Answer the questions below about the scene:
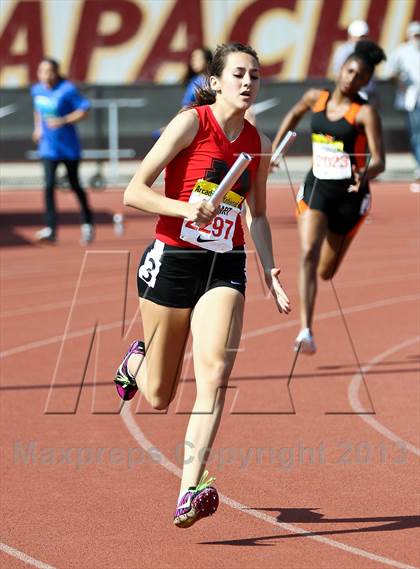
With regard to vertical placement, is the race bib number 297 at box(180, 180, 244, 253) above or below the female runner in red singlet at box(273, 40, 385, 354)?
above

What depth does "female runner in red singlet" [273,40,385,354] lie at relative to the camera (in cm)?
952

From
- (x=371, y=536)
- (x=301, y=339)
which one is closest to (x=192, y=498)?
(x=371, y=536)

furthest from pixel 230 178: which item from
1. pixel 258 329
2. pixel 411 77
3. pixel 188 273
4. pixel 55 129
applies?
pixel 411 77

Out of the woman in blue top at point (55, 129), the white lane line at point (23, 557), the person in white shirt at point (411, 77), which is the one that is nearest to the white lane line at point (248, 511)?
the white lane line at point (23, 557)

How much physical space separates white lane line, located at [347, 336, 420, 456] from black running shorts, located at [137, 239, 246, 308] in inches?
73.0

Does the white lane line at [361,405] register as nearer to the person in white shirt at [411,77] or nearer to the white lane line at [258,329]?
the white lane line at [258,329]

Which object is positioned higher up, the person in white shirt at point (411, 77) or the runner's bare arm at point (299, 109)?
the runner's bare arm at point (299, 109)

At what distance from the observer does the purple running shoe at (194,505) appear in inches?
215

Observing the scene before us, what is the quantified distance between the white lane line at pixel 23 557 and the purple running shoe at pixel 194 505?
556 millimetres

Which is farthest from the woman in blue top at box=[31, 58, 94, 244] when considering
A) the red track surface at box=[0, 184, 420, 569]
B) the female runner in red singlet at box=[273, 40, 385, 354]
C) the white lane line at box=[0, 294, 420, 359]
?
the female runner in red singlet at box=[273, 40, 385, 354]

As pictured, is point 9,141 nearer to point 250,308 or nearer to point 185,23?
point 185,23

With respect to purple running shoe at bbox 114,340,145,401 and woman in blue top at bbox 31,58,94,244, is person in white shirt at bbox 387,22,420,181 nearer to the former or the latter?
woman in blue top at bbox 31,58,94,244

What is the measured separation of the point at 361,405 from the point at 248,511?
7.84 feet

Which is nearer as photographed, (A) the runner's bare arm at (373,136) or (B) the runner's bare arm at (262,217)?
(B) the runner's bare arm at (262,217)
